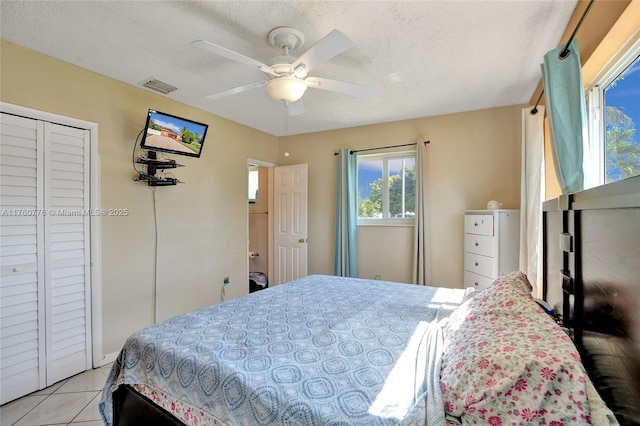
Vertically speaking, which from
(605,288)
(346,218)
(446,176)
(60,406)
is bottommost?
(60,406)

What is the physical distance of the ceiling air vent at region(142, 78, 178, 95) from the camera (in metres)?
2.65

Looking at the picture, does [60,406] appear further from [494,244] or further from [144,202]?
[494,244]

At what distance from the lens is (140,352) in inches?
53.4

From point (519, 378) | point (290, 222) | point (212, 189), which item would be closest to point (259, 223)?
point (290, 222)

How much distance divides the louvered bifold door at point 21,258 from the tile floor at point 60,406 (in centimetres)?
11

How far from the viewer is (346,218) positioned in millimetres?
4043

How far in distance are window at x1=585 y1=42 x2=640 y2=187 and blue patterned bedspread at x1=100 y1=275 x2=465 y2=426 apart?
1.17 m

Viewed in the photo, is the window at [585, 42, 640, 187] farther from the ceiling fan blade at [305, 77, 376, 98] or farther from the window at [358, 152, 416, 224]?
the window at [358, 152, 416, 224]

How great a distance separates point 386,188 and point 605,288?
3.30m

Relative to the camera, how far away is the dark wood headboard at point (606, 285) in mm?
629

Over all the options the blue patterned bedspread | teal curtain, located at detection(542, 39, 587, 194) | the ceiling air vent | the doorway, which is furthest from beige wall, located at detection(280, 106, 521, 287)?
the ceiling air vent

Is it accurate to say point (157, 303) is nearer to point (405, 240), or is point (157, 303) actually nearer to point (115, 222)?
point (115, 222)

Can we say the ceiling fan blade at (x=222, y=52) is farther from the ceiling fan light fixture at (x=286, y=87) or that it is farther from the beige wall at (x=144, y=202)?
the beige wall at (x=144, y=202)

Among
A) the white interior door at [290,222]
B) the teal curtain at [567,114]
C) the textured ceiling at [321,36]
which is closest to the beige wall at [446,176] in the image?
the white interior door at [290,222]
